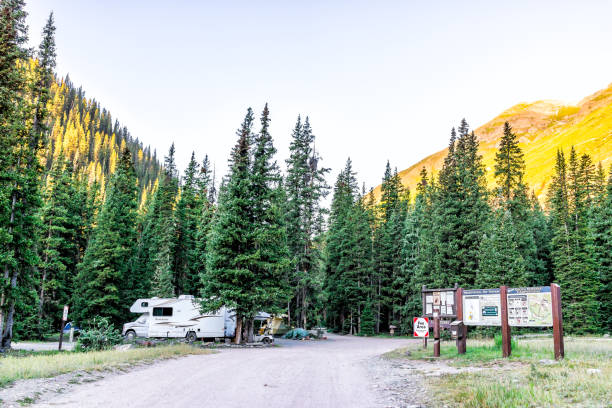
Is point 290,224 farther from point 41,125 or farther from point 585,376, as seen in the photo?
point 585,376

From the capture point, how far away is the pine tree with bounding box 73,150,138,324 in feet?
114

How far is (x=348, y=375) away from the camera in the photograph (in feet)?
42.5

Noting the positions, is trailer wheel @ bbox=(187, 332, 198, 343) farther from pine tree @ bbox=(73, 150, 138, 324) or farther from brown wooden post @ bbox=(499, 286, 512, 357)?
brown wooden post @ bbox=(499, 286, 512, 357)

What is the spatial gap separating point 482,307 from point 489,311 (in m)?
0.32

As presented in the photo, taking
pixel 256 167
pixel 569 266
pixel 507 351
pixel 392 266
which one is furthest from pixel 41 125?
pixel 569 266

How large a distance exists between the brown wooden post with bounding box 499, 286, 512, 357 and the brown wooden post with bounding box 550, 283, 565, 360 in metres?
1.55

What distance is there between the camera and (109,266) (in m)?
35.7

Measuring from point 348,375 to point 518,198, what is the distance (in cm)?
3502

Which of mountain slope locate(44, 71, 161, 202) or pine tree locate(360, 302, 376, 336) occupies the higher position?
mountain slope locate(44, 71, 161, 202)

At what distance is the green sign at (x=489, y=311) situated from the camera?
50.5 feet

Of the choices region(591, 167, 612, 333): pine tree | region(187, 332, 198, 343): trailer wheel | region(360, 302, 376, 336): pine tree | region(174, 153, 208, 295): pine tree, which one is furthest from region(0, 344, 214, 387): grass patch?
region(591, 167, 612, 333): pine tree

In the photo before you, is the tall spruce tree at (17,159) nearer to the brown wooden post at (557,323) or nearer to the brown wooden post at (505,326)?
the brown wooden post at (505,326)

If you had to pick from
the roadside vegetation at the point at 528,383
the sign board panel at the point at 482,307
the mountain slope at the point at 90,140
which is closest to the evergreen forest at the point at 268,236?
the sign board panel at the point at 482,307

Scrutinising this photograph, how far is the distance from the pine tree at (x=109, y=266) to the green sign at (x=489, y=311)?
29.4 m
